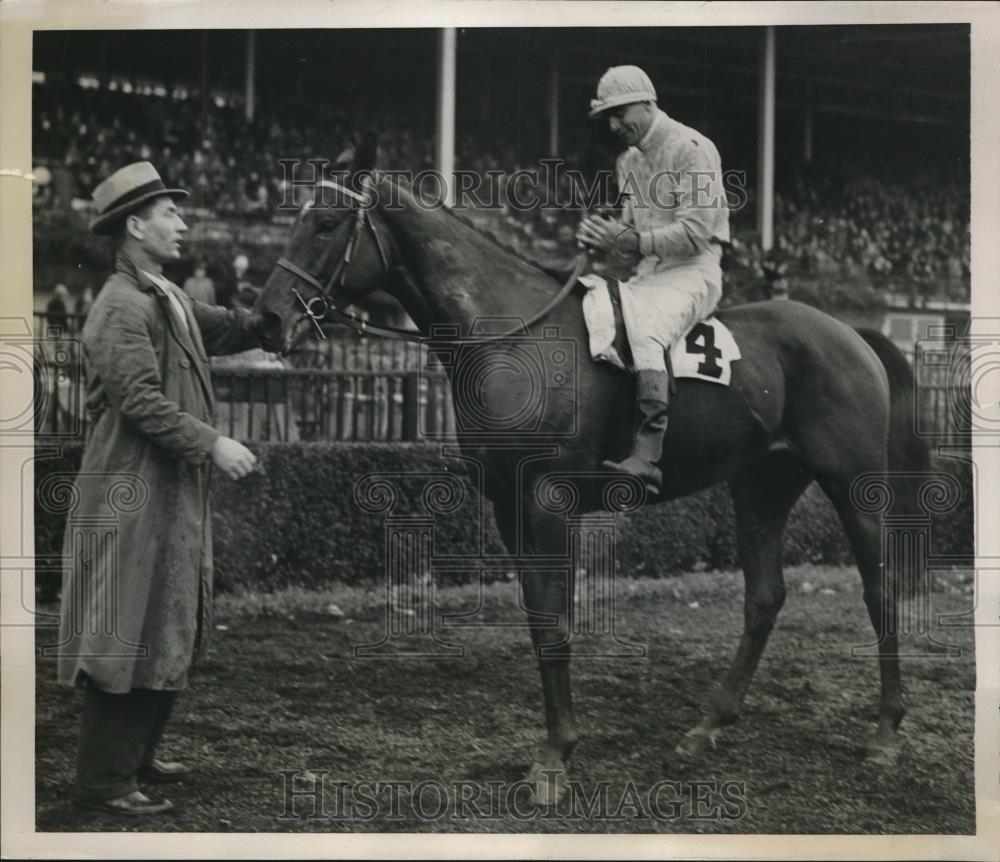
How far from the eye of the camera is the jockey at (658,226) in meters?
5.44

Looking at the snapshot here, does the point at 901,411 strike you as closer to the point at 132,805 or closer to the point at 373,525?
the point at 373,525

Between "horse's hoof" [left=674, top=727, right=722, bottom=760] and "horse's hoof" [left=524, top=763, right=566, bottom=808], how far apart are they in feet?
1.97

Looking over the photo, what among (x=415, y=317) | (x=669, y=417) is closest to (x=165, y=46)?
(x=415, y=317)

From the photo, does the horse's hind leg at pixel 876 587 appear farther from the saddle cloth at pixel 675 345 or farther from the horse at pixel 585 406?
the saddle cloth at pixel 675 345

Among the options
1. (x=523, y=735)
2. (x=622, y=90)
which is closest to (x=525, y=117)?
(x=622, y=90)

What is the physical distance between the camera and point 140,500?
5.32m

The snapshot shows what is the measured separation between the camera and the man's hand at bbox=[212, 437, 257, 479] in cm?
514

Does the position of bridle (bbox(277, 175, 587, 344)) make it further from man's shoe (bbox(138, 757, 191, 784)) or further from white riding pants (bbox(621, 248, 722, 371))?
man's shoe (bbox(138, 757, 191, 784))

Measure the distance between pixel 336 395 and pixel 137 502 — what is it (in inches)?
78.7

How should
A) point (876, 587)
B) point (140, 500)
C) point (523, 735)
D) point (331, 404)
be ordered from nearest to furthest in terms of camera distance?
point (140, 500), point (523, 735), point (876, 587), point (331, 404)

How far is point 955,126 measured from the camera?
592 centimetres

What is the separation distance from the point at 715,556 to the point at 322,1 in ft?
11.6

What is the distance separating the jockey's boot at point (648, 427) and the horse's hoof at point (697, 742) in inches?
50.9

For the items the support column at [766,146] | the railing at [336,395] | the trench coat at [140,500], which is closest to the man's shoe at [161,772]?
the trench coat at [140,500]
